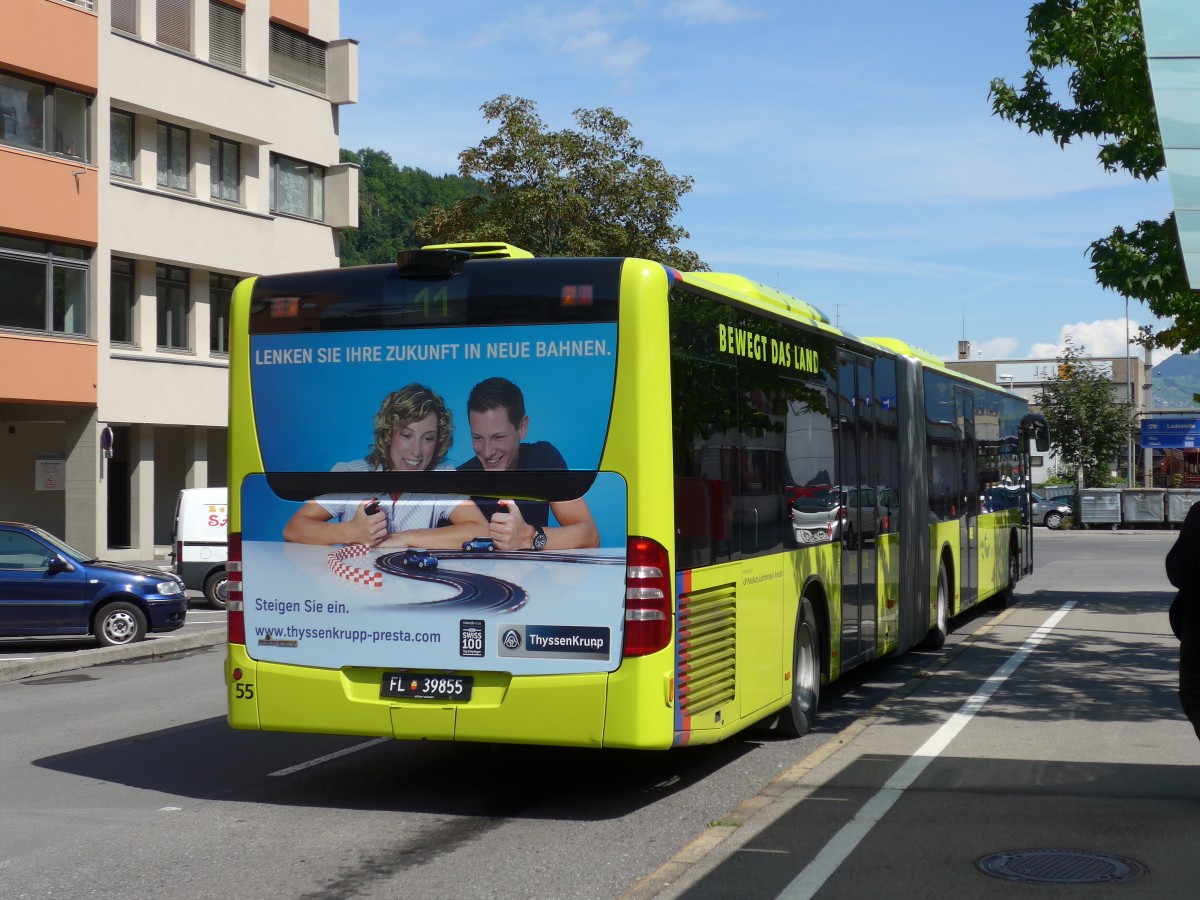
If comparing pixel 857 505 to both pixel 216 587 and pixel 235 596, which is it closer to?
pixel 235 596

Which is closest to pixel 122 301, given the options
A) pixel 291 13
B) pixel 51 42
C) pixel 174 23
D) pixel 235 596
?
pixel 51 42

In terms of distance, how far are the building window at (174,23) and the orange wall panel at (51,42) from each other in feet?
6.76

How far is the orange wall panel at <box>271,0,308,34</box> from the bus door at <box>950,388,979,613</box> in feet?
87.0

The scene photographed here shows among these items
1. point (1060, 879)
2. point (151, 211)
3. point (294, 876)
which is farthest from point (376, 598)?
point (151, 211)

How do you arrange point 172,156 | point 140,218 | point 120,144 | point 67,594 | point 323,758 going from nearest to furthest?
1. point 323,758
2. point 67,594
3. point 120,144
4. point 140,218
5. point 172,156

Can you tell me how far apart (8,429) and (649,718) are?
103 ft

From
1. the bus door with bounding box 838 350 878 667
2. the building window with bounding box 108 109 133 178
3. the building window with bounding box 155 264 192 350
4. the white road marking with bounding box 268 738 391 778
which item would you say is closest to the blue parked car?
the white road marking with bounding box 268 738 391 778

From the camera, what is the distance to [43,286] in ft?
106

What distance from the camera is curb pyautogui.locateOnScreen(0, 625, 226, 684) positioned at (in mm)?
15062

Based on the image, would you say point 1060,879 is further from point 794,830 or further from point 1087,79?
point 1087,79

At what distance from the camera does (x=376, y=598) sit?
26.8 ft

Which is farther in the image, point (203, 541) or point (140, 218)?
point (140, 218)

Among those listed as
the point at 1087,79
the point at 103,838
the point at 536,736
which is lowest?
the point at 103,838

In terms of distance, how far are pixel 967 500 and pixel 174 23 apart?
25.3 metres
